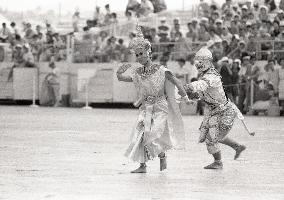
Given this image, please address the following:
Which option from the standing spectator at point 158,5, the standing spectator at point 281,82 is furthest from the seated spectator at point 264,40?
the standing spectator at point 158,5

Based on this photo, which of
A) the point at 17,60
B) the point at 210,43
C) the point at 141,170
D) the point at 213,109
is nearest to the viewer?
the point at 141,170

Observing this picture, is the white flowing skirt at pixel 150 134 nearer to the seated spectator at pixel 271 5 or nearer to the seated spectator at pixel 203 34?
the seated spectator at pixel 203 34

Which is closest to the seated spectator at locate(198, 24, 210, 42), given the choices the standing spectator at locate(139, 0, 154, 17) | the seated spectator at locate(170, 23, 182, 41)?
the seated spectator at locate(170, 23, 182, 41)

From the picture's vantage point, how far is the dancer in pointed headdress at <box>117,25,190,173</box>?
11.3 metres

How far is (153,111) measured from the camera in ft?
37.9

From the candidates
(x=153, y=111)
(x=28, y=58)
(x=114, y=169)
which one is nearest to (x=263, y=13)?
(x=28, y=58)

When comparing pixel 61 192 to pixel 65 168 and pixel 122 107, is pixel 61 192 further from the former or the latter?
pixel 122 107

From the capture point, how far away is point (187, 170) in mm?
11680

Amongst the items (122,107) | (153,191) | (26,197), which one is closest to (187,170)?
(153,191)

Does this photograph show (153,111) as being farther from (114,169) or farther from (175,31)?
(175,31)

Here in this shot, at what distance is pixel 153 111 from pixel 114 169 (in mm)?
884

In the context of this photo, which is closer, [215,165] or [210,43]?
[215,165]

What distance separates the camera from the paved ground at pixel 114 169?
902 cm

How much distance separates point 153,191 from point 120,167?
9.37 ft
